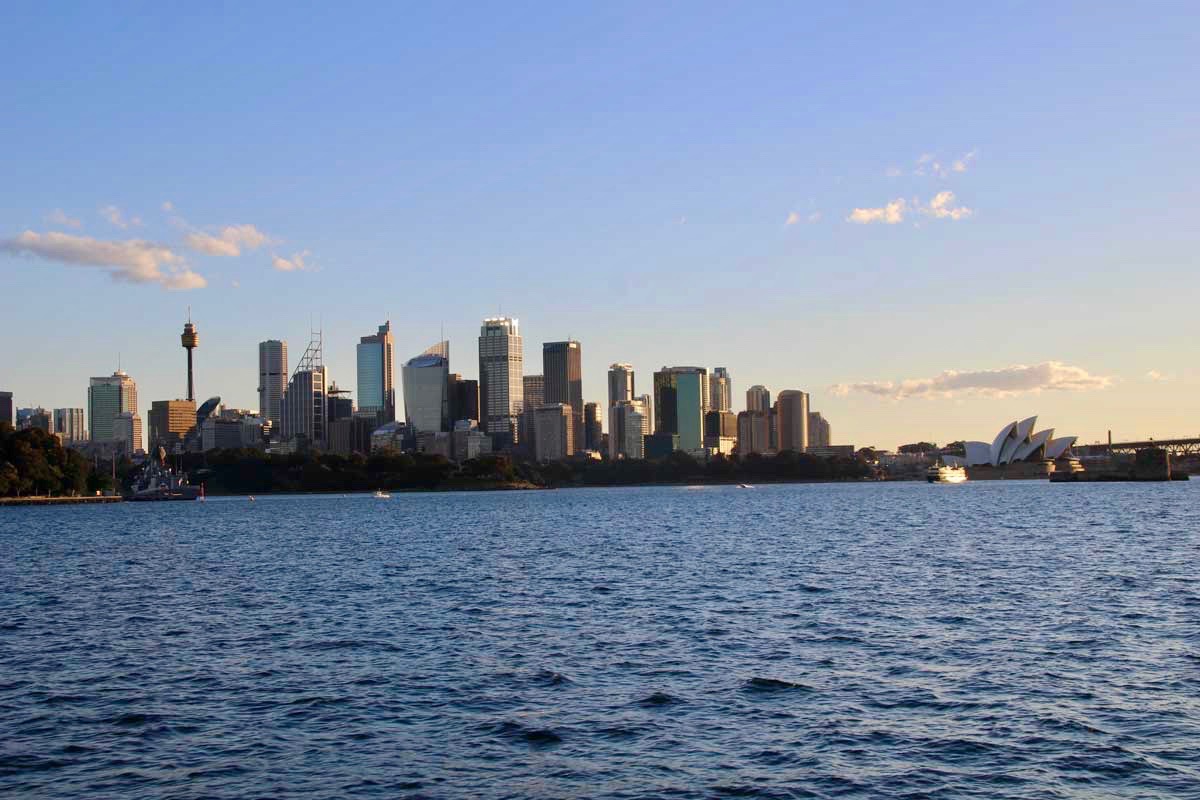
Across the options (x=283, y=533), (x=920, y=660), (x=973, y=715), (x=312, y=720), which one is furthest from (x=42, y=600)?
(x=283, y=533)

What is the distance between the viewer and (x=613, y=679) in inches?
1305

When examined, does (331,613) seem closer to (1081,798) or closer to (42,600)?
(42,600)

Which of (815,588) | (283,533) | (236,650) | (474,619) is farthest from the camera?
(283,533)

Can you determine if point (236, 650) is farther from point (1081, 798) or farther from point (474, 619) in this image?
point (1081, 798)

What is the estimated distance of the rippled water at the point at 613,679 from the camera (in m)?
23.9

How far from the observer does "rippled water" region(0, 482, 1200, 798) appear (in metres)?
23.9

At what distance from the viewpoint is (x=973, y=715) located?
2817cm

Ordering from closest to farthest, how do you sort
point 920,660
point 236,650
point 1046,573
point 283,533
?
point 920,660 → point 236,650 → point 1046,573 → point 283,533

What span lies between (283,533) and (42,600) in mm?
63098

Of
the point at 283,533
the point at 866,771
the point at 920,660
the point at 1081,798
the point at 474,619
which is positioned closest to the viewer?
the point at 1081,798

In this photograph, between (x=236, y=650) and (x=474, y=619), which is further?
(x=474, y=619)

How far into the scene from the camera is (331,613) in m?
48.8

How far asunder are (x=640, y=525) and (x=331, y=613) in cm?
7778

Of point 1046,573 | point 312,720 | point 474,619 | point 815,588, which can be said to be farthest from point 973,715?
point 1046,573
